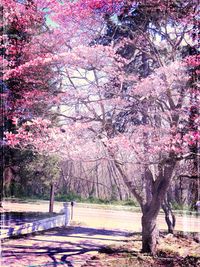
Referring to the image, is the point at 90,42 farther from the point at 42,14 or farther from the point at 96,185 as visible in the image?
the point at 96,185

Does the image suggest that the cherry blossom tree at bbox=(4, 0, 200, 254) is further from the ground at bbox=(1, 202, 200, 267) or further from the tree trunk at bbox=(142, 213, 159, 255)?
the ground at bbox=(1, 202, 200, 267)

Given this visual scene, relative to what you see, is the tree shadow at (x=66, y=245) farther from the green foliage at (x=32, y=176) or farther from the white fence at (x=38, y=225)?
the green foliage at (x=32, y=176)

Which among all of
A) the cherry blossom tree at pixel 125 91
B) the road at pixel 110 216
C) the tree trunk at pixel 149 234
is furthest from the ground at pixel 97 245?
the cherry blossom tree at pixel 125 91

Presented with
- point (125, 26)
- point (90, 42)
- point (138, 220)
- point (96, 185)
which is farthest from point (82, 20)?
point (138, 220)

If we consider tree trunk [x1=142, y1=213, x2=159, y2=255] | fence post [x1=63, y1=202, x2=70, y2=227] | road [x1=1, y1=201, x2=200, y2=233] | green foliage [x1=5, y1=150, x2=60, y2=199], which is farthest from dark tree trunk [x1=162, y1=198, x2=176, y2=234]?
green foliage [x1=5, y1=150, x2=60, y2=199]

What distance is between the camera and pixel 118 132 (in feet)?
11.6

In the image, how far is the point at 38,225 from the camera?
4742mm

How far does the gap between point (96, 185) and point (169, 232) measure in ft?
5.43

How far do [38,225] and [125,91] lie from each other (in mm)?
2583

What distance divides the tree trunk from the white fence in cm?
107

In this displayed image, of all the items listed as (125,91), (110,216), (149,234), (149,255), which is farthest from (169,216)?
(125,91)

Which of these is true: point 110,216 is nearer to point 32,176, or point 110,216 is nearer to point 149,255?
point 149,255

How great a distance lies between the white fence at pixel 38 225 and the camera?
4336mm

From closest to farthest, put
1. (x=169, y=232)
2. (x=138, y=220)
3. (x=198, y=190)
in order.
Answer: (x=198, y=190) < (x=138, y=220) < (x=169, y=232)
